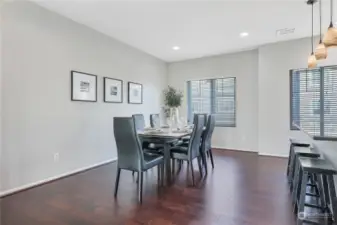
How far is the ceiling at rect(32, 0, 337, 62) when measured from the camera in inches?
131

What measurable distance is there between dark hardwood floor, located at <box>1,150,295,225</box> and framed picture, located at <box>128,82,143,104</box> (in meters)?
2.17

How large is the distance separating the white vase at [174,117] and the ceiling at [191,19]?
157 centimetres

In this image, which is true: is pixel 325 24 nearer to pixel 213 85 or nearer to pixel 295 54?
pixel 295 54

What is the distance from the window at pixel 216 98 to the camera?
6.30 metres

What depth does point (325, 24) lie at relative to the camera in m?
4.13

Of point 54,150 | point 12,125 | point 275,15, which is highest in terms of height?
point 275,15

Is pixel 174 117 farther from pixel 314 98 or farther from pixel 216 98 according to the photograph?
pixel 314 98

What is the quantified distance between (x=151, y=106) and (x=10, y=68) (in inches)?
151

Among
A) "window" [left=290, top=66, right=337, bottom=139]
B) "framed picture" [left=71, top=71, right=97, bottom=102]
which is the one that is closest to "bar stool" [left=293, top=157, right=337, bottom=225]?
"window" [left=290, top=66, right=337, bottom=139]

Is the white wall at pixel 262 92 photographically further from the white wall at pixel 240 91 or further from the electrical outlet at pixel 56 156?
the electrical outlet at pixel 56 156

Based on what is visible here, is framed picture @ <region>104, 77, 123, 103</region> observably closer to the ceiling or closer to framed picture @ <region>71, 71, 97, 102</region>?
framed picture @ <region>71, 71, 97, 102</region>

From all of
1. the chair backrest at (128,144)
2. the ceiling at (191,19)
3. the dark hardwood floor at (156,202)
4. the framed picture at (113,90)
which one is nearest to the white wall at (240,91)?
the ceiling at (191,19)

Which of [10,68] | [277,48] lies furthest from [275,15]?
[10,68]

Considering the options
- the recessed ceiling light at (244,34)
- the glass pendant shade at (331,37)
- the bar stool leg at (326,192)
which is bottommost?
the bar stool leg at (326,192)
